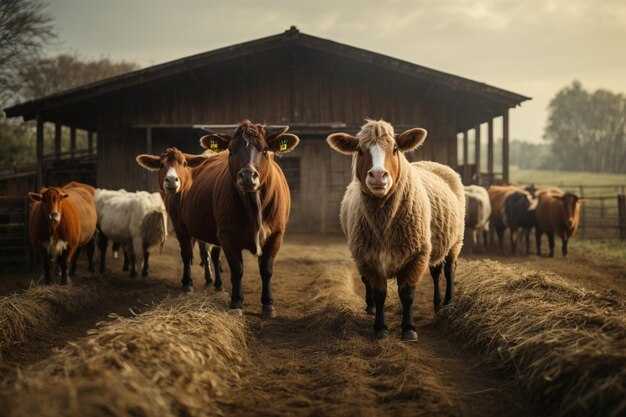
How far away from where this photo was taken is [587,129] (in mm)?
77688

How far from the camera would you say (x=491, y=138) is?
57.5 ft

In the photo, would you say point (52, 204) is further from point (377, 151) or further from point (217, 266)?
point (377, 151)

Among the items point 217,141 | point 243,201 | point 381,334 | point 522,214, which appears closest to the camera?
point 381,334

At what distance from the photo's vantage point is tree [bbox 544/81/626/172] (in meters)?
73.6

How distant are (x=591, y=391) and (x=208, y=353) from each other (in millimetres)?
2932

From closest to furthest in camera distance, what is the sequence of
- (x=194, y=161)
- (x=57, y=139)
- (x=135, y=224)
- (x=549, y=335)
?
(x=549, y=335), (x=194, y=161), (x=135, y=224), (x=57, y=139)

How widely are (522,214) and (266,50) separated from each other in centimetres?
889

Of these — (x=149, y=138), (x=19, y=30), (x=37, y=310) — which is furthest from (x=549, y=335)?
(x=19, y=30)

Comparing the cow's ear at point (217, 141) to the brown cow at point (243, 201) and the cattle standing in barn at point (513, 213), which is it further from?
the cattle standing in barn at point (513, 213)

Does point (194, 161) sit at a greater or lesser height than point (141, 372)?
greater

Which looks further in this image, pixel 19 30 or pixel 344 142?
pixel 19 30

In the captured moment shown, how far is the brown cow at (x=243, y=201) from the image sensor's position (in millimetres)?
6145

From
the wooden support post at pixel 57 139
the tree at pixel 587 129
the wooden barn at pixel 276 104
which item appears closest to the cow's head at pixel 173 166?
the wooden barn at pixel 276 104

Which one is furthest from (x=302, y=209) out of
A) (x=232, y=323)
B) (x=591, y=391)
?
(x=591, y=391)
